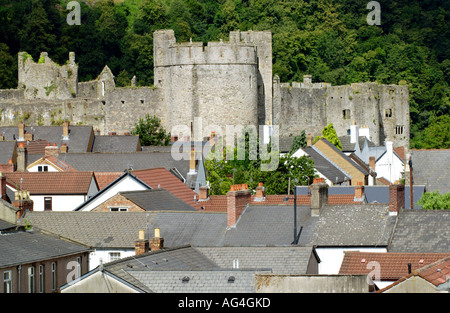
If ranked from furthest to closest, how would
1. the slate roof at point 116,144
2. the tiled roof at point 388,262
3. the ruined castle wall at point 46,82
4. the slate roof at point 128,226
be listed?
the ruined castle wall at point 46,82
the slate roof at point 116,144
the slate roof at point 128,226
the tiled roof at point 388,262

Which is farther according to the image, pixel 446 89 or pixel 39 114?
pixel 446 89

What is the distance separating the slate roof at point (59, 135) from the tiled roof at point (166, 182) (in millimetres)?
12047

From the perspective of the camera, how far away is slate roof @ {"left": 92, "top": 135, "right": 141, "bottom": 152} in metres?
46.3

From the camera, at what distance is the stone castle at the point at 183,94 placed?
52219 millimetres

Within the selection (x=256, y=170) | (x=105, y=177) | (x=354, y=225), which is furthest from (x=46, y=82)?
(x=354, y=225)

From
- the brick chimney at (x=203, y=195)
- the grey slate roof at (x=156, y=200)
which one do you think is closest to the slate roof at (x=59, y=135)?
the brick chimney at (x=203, y=195)

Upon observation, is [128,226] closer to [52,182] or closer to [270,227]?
[270,227]

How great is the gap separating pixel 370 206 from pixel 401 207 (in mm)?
766

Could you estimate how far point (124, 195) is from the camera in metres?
29.2

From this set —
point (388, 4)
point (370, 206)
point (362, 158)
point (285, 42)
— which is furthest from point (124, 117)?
point (388, 4)

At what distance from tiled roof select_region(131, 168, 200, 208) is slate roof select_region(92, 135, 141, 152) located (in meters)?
11.8

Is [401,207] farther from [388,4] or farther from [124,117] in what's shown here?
[388,4]

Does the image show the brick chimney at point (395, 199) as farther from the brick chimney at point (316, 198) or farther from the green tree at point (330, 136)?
the green tree at point (330, 136)

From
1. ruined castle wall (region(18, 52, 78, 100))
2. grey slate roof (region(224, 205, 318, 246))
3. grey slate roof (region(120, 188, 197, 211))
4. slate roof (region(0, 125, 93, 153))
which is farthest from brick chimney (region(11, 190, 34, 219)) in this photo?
ruined castle wall (region(18, 52, 78, 100))
